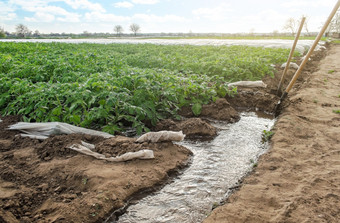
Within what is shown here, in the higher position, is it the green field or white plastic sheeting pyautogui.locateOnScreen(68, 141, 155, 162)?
the green field

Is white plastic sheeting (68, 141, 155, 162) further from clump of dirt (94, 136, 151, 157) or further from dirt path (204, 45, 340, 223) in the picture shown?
dirt path (204, 45, 340, 223)

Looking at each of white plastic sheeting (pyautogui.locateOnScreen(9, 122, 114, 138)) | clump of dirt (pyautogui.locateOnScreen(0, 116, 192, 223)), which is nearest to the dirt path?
clump of dirt (pyautogui.locateOnScreen(0, 116, 192, 223))

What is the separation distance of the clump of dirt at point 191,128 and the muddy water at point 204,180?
7.1 inches


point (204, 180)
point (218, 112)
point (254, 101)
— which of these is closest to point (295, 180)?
point (204, 180)

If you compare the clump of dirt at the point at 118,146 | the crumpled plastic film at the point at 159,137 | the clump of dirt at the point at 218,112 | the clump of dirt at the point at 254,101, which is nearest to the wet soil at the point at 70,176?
the clump of dirt at the point at 118,146

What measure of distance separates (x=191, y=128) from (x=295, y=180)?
1965 mm

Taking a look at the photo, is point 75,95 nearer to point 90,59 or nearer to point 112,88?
point 112,88

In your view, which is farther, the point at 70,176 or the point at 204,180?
the point at 204,180

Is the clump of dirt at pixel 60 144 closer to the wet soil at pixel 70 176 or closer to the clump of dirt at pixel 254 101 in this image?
the wet soil at pixel 70 176

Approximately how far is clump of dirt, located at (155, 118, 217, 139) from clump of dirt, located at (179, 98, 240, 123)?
75cm

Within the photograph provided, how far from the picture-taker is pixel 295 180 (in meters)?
2.88

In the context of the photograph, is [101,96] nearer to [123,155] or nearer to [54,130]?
[54,130]

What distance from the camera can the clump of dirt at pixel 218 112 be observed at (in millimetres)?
5293

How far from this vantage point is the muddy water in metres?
2.51
